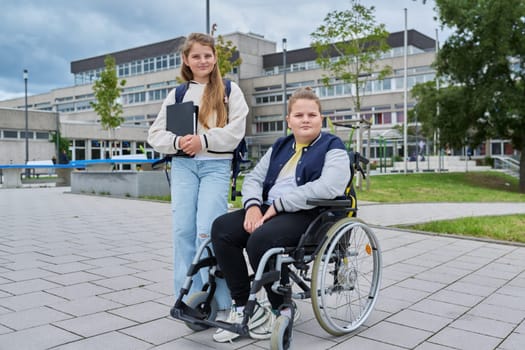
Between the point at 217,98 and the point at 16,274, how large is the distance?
273 cm

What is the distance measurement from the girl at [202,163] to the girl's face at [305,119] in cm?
35

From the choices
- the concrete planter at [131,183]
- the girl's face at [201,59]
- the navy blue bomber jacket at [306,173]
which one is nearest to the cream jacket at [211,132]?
the girl's face at [201,59]

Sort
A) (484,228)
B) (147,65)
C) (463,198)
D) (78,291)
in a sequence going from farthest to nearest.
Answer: (147,65) → (463,198) → (484,228) → (78,291)

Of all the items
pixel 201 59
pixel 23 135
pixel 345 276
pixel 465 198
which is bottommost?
pixel 465 198

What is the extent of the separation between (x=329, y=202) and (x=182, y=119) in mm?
1055

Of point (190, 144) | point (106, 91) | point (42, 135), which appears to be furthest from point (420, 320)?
point (42, 135)

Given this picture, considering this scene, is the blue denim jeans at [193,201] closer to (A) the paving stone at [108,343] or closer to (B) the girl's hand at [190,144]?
(B) the girl's hand at [190,144]

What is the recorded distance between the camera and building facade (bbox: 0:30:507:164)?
48594 mm

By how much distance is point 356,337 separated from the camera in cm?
312

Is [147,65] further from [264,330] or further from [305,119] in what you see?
[264,330]

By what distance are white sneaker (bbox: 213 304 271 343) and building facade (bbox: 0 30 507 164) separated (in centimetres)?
4259

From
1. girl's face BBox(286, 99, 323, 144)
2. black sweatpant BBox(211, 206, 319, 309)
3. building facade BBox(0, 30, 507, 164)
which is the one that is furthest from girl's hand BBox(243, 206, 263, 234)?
building facade BBox(0, 30, 507, 164)

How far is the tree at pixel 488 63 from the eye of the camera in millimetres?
21000

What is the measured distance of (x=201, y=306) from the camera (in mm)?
3160
